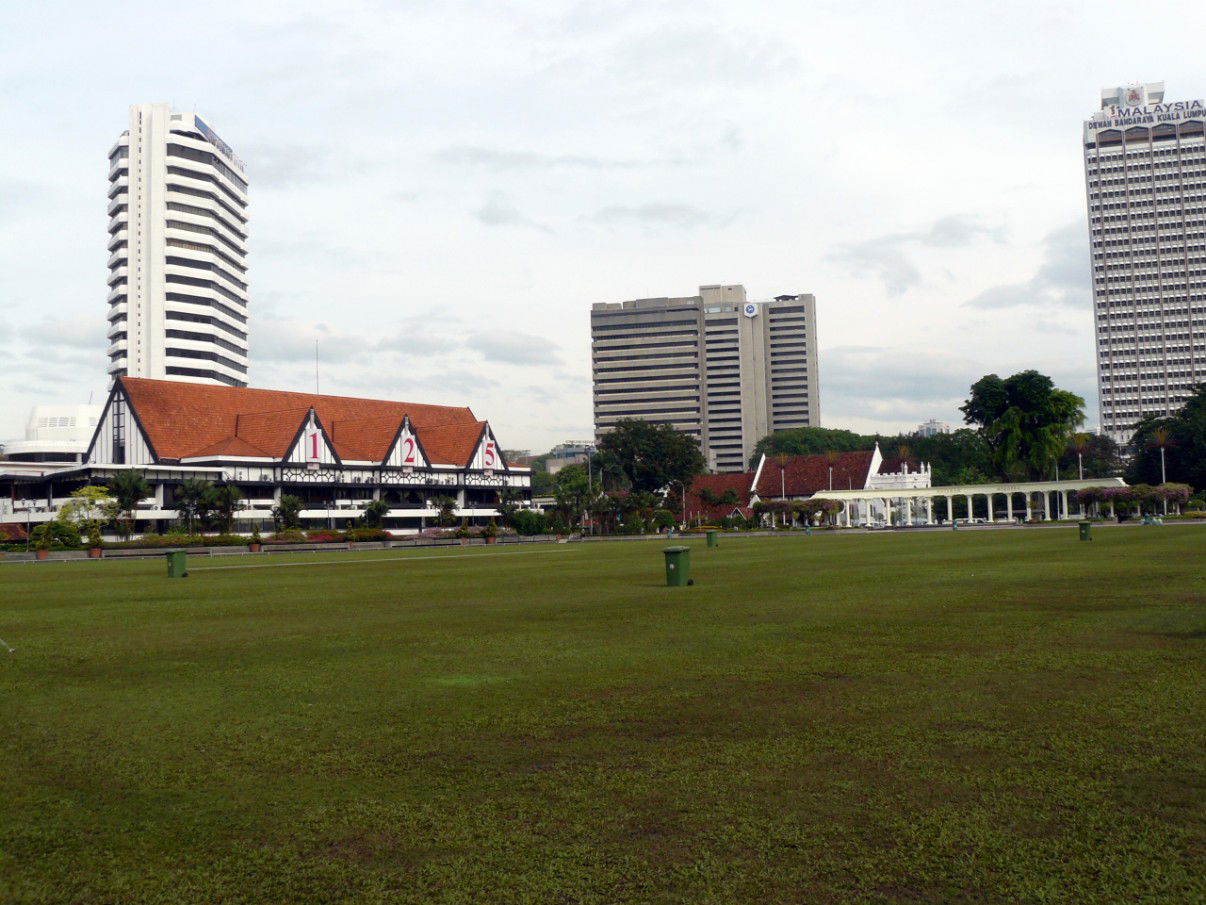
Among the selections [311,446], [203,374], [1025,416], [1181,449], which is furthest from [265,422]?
[1181,449]

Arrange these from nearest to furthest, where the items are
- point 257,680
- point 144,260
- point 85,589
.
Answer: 1. point 257,680
2. point 85,589
3. point 144,260

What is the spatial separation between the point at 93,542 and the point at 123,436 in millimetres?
36026

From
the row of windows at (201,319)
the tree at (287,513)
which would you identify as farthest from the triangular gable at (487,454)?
the row of windows at (201,319)

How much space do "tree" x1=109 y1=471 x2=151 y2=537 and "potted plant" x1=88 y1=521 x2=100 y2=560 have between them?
6.07 m

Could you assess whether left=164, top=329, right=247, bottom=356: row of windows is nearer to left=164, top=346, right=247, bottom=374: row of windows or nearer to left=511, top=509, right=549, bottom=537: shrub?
left=164, top=346, right=247, bottom=374: row of windows

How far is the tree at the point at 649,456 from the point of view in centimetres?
11319

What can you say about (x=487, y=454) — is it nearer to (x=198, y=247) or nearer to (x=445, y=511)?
(x=445, y=511)

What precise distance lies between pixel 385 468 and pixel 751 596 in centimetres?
8656

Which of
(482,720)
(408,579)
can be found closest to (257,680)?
(482,720)

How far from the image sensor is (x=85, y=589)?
942 inches

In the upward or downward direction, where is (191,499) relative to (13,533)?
upward

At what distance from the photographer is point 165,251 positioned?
130375 millimetres

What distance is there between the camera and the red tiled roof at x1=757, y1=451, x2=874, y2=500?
380ft

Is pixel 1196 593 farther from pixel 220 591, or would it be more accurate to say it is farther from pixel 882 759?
pixel 220 591
